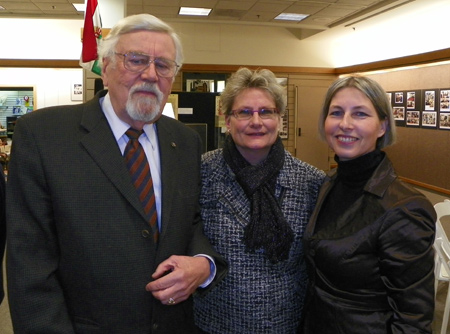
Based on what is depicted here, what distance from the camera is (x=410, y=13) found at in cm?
767

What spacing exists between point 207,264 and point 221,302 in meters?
0.30

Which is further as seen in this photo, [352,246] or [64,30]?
[64,30]

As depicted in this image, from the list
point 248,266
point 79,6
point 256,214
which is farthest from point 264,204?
point 79,6

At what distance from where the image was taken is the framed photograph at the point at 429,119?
694 cm

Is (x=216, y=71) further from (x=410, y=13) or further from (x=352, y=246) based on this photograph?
(x=352, y=246)

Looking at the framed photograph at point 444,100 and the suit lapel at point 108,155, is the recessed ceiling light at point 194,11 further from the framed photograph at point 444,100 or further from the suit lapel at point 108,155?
the suit lapel at point 108,155

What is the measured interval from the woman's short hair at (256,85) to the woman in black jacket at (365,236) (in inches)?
8.6

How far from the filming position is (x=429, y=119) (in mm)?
7078

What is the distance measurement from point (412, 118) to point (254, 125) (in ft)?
21.9

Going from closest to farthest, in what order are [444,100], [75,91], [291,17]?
[444,100]
[291,17]
[75,91]

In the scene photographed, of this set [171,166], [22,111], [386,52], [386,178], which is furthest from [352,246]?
[22,111]

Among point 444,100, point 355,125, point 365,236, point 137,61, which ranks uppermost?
point 444,100

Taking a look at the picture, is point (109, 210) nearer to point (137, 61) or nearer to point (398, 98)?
point (137, 61)

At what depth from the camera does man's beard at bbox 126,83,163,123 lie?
1.38m
